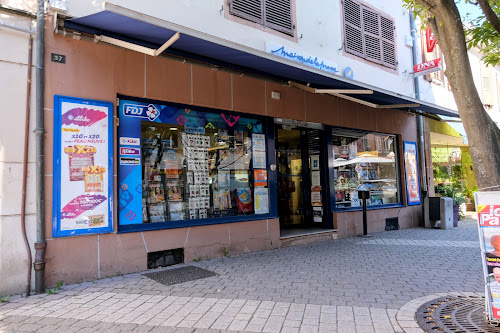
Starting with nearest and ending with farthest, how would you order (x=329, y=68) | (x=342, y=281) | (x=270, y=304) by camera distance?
(x=270, y=304) → (x=342, y=281) → (x=329, y=68)

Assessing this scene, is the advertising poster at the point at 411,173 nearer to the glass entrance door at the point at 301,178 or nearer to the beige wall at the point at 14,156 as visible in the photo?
the glass entrance door at the point at 301,178

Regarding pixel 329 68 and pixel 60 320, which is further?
pixel 329 68

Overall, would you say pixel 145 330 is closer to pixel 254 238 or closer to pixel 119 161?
pixel 119 161

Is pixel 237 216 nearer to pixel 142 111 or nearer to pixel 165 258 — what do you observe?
pixel 165 258

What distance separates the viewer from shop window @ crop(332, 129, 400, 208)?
31.7 ft

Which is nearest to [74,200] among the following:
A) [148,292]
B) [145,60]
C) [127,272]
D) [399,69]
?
[127,272]

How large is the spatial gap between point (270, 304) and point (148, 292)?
167cm

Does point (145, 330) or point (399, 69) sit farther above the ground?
point (399, 69)

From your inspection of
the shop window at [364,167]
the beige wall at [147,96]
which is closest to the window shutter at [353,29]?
the beige wall at [147,96]

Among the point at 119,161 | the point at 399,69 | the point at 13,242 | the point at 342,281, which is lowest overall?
the point at 342,281

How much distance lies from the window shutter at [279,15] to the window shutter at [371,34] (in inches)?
119

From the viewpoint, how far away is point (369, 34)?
10.2 metres

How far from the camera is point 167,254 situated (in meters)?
6.12

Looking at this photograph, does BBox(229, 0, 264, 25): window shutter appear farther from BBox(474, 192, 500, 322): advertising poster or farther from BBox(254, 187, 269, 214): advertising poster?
BBox(474, 192, 500, 322): advertising poster
